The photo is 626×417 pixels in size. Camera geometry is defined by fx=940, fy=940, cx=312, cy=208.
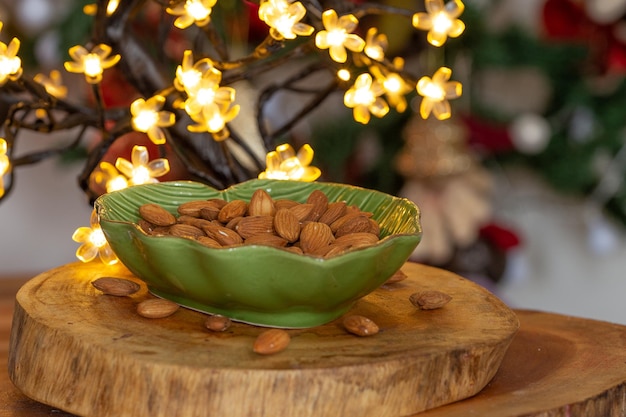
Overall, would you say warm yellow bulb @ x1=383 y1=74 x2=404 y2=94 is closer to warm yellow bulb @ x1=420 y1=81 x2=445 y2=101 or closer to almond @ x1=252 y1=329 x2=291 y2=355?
warm yellow bulb @ x1=420 y1=81 x2=445 y2=101

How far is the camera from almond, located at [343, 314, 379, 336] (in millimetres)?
607

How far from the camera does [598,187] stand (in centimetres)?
150

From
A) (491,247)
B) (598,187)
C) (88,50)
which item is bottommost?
(491,247)

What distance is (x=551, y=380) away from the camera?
0.65m

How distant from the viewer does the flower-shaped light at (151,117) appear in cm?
76

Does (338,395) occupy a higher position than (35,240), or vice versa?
(338,395)

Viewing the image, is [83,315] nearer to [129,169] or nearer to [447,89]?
[129,169]

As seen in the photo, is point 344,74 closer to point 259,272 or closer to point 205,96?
point 205,96

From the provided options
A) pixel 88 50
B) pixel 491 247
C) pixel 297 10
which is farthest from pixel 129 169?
pixel 491 247

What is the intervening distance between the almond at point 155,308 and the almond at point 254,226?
7cm

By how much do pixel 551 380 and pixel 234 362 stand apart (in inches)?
9.1

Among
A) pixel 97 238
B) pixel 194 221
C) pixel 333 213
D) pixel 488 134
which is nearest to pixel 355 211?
pixel 333 213

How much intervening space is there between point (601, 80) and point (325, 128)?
43 cm

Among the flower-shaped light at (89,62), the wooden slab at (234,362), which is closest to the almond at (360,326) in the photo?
the wooden slab at (234,362)
